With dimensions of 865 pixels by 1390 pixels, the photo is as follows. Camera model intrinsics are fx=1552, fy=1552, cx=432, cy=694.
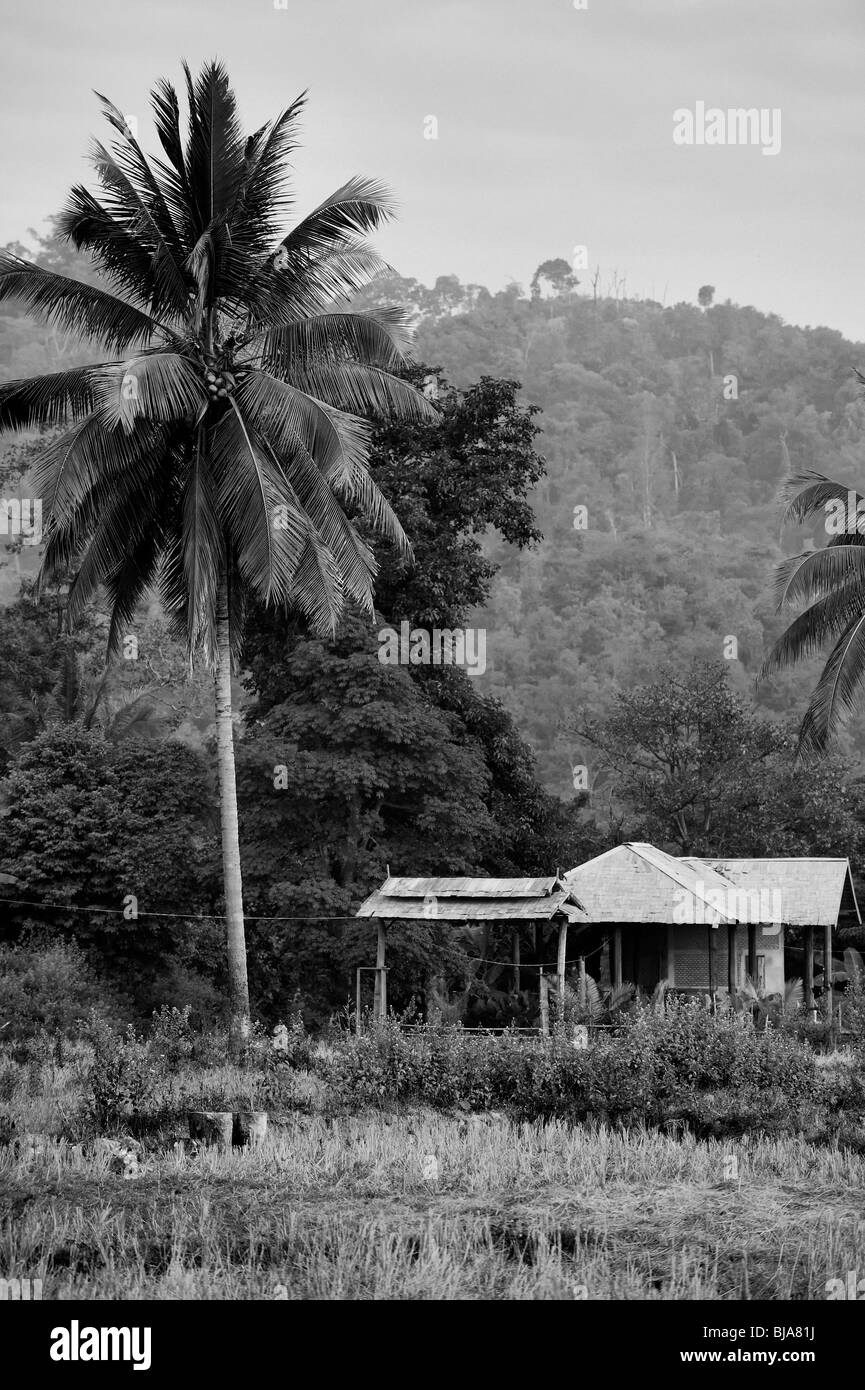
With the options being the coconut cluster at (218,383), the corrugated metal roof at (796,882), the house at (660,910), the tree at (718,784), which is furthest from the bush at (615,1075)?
the tree at (718,784)

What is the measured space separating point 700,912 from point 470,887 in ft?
17.0

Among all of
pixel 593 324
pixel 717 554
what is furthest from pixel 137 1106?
pixel 593 324

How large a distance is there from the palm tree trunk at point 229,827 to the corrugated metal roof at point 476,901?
3424 millimetres

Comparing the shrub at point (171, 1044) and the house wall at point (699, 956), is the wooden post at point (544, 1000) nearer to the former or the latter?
the shrub at point (171, 1044)

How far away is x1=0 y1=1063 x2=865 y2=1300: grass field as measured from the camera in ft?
31.2

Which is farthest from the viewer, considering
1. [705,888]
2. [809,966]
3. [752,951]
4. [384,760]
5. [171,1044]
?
[809,966]

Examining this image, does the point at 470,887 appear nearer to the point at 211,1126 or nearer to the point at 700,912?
the point at 700,912

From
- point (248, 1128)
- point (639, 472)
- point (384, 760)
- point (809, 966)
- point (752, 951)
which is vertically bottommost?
point (809, 966)

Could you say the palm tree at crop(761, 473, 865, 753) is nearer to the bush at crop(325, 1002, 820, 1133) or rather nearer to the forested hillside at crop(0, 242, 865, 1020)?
the forested hillside at crop(0, 242, 865, 1020)

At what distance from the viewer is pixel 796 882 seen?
32.4 metres

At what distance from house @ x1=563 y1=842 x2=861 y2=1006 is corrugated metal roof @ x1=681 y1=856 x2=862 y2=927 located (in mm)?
21

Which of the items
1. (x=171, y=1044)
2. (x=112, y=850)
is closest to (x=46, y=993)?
(x=112, y=850)

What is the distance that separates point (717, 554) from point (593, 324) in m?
55.0

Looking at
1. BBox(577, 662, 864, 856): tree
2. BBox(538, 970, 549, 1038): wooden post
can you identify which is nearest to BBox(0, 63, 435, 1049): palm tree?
BBox(538, 970, 549, 1038): wooden post
